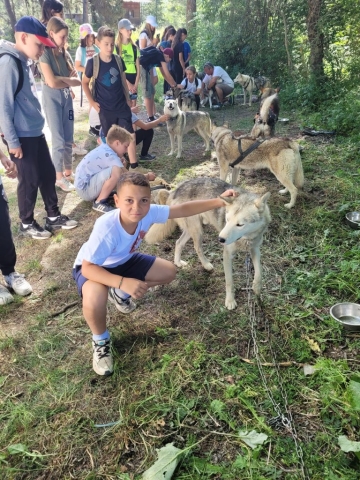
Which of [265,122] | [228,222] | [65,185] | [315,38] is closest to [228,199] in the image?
[228,222]

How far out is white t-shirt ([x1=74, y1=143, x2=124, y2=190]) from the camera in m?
4.46

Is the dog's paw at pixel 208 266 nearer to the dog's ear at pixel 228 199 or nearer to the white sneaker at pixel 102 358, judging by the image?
the dog's ear at pixel 228 199

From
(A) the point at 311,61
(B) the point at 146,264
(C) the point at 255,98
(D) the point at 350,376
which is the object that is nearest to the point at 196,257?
(B) the point at 146,264

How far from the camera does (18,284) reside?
10.8 feet

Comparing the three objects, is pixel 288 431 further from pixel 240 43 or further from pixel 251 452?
pixel 240 43

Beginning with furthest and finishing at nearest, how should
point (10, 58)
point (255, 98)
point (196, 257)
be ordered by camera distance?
1. point (255, 98)
2. point (196, 257)
3. point (10, 58)

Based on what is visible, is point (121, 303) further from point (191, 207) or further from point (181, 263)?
point (191, 207)

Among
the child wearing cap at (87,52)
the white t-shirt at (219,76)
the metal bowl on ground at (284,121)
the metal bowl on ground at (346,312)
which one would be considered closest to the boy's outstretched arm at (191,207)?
the metal bowl on ground at (346,312)

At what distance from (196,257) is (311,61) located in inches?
384

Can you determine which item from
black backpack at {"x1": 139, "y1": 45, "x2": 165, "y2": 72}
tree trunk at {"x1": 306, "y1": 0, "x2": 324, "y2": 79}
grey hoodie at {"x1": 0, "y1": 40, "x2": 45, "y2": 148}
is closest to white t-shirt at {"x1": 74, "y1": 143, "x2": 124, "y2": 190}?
grey hoodie at {"x1": 0, "y1": 40, "x2": 45, "y2": 148}

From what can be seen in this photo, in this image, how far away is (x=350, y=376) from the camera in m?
2.19

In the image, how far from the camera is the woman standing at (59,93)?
14.1 ft

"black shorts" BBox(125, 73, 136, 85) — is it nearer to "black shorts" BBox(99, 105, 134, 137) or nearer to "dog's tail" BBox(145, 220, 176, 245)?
"black shorts" BBox(99, 105, 134, 137)

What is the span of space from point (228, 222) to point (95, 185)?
2.65 m
